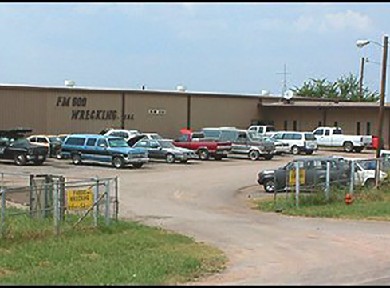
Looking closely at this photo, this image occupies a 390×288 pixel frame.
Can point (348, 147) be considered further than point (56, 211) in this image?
Yes

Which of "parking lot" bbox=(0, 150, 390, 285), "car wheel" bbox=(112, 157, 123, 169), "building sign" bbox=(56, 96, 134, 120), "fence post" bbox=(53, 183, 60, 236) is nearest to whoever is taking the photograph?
"parking lot" bbox=(0, 150, 390, 285)

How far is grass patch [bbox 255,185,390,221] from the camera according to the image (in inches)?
981

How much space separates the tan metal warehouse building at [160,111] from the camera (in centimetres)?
5634

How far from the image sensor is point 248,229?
2127cm

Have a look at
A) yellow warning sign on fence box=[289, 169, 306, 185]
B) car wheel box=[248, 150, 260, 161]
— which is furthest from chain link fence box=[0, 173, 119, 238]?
car wheel box=[248, 150, 260, 161]

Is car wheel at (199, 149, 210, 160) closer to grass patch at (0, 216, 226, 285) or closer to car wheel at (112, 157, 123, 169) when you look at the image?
car wheel at (112, 157, 123, 169)

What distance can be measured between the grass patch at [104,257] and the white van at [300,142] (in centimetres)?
3892

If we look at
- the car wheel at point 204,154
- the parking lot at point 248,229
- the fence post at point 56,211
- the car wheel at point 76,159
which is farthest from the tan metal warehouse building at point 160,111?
the fence post at point 56,211

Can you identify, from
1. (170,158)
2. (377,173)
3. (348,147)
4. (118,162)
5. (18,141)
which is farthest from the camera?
(348,147)

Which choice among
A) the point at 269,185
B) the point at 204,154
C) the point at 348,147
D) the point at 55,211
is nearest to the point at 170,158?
the point at 204,154

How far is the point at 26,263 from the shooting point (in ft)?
48.0

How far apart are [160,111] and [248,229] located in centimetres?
4493

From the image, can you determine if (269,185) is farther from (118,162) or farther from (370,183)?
(118,162)

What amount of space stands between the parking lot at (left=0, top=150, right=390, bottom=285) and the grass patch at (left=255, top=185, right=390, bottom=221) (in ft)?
2.82
